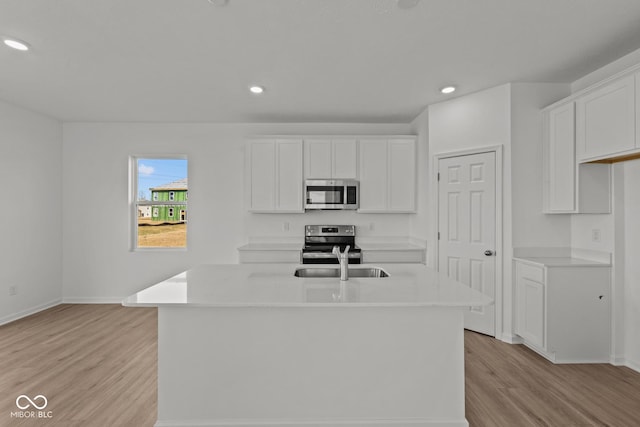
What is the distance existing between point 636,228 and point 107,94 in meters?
5.23

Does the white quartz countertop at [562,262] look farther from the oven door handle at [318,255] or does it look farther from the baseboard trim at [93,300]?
the baseboard trim at [93,300]

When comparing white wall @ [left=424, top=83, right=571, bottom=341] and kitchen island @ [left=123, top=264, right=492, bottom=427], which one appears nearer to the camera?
kitchen island @ [left=123, top=264, right=492, bottom=427]

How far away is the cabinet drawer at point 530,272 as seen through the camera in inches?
112

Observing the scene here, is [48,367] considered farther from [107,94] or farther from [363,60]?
[363,60]

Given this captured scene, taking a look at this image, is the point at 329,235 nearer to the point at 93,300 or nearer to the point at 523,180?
the point at 523,180

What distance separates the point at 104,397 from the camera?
7.50 ft

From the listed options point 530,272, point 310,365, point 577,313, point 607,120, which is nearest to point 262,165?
point 310,365

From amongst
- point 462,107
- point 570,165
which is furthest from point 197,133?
point 570,165

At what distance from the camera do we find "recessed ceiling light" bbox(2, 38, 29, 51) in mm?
2422

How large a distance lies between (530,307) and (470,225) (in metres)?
0.97

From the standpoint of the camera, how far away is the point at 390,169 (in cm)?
431

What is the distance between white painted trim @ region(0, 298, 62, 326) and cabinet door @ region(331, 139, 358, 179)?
4224 mm

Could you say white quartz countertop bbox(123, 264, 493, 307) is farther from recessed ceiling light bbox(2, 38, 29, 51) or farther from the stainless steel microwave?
recessed ceiling light bbox(2, 38, 29, 51)

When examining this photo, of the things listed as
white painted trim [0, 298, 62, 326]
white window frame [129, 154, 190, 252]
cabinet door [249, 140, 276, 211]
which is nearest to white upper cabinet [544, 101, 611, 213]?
cabinet door [249, 140, 276, 211]
